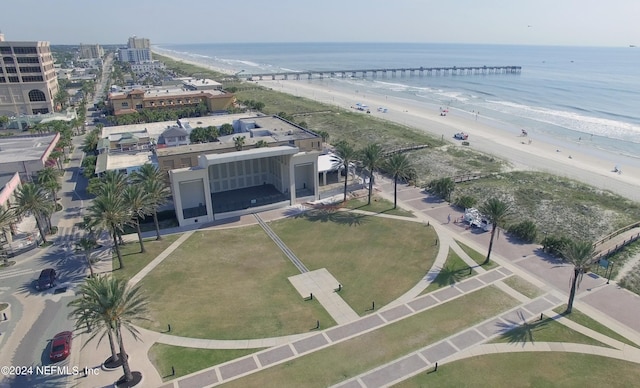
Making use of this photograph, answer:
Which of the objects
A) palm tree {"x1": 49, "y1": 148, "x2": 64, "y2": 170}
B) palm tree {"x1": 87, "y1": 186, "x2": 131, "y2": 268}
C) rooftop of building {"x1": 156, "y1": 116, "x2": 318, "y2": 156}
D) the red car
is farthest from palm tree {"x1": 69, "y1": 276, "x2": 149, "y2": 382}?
palm tree {"x1": 49, "y1": 148, "x2": 64, "y2": 170}

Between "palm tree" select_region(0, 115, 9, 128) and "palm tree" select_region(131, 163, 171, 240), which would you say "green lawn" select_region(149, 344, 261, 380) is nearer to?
"palm tree" select_region(131, 163, 171, 240)

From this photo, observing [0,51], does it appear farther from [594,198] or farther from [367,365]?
[594,198]

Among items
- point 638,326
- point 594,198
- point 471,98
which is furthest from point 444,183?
point 471,98

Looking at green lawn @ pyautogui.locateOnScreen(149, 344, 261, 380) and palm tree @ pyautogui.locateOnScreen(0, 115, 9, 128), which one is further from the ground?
palm tree @ pyautogui.locateOnScreen(0, 115, 9, 128)

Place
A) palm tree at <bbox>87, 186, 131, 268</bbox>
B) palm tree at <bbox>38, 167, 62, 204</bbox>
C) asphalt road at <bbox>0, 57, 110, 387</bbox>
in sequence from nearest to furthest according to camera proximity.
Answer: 1. asphalt road at <bbox>0, 57, 110, 387</bbox>
2. palm tree at <bbox>87, 186, 131, 268</bbox>
3. palm tree at <bbox>38, 167, 62, 204</bbox>

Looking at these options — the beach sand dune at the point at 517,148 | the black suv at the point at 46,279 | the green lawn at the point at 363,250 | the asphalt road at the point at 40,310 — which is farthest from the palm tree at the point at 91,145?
the beach sand dune at the point at 517,148

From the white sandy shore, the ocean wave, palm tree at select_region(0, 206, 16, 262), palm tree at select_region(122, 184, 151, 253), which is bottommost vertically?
the white sandy shore

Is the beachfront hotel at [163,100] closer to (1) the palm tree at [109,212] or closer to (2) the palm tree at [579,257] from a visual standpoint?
(1) the palm tree at [109,212]

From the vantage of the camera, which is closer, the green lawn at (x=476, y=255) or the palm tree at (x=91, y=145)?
the green lawn at (x=476, y=255)
